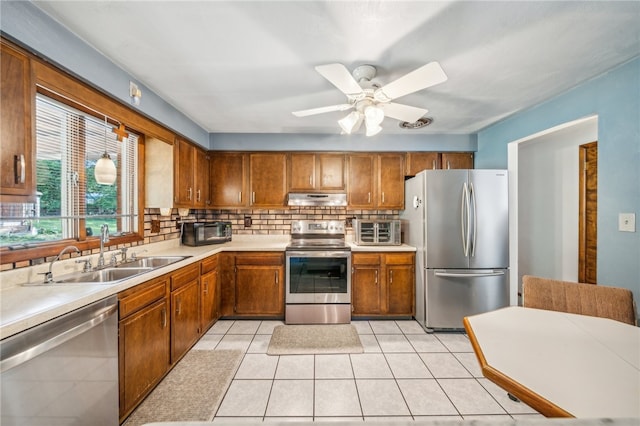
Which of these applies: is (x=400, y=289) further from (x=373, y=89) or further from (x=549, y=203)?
(x=549, y=203)

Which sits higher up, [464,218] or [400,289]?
[464,218]

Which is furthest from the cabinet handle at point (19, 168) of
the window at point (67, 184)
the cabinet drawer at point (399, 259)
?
the cabinet drawer at point (399, 259)

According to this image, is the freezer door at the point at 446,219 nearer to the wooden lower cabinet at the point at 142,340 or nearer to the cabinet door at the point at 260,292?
the cabinet door at the point at 260,292

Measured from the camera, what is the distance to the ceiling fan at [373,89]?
1.49 metres

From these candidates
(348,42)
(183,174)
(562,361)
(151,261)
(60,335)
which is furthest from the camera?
(183,174)

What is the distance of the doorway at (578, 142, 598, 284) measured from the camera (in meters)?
3.13

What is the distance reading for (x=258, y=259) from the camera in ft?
10.2

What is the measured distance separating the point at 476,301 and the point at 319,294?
171cm

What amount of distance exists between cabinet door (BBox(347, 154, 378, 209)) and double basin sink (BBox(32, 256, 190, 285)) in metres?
2.14

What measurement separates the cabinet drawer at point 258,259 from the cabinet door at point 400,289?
1.37m

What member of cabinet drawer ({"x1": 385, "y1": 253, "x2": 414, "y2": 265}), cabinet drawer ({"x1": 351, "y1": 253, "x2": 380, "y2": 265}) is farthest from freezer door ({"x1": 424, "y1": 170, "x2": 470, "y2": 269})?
cabinet drawer ({"x1": 351, "y1": 253, "x2": 380, "y2": 265})

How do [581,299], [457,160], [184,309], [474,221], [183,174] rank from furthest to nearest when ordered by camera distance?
1. [457,160]
2. [183,174]
3. [474,221]
4. [184,309]
5. [581,299]

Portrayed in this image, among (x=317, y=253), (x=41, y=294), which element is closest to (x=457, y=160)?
(x=317, y=253)

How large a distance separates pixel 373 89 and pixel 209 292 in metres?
2.55
